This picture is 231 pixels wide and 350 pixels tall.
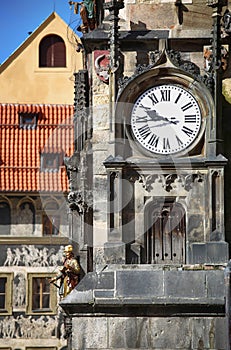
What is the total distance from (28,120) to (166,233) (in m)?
20.1

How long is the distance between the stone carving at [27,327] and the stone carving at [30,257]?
59.8 inches

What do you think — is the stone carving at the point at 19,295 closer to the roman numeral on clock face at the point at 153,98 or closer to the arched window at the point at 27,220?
the arched window at the point at 27,220

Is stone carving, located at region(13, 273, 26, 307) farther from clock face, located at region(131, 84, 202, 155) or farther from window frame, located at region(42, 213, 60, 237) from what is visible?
clock face, located at region(131, 84, 202, 155)

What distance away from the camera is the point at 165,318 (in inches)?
462

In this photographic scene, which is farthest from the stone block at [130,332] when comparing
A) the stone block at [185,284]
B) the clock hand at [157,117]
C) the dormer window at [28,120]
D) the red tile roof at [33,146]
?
the dormer window at [28,120]

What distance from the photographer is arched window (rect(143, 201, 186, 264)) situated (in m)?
12.8

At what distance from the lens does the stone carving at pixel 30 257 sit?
30.5 m

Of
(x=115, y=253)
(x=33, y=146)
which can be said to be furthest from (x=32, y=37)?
(x=115, y=253)

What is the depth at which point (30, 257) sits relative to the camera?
3059 cm

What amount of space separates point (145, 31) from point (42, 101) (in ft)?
67.4

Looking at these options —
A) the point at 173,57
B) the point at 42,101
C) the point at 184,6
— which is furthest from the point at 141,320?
the point at 42,101

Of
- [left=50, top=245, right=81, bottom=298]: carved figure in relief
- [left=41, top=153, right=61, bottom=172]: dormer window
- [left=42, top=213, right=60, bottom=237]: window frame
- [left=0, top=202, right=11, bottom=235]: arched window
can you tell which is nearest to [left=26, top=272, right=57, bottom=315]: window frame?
[left=42, top=213, right=60, bottom=237]: window frame

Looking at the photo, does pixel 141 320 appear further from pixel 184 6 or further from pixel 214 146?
pixel 184 6

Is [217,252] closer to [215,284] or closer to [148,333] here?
[215,284]
